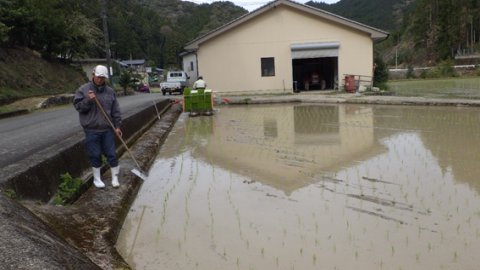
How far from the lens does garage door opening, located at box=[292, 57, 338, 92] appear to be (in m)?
25.2

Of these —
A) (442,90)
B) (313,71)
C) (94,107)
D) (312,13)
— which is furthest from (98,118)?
(313,71)

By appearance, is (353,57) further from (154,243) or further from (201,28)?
(201,28)

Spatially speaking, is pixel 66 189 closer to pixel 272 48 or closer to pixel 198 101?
pixel 198 101

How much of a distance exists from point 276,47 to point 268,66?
102 cm

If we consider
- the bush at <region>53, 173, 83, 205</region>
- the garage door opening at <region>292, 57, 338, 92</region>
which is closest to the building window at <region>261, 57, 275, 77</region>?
the garage door opening at <region>292, 57, 338, 92</region>

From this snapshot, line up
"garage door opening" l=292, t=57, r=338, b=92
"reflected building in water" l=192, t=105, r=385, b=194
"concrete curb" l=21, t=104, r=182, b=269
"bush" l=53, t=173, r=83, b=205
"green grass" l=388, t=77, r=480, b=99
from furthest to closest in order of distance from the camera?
"garage door opening" l=292, t=57, r=338, b=92 < "green grass" l=388, t=77, r=480, b=99 < "reflected building in water" l=192, t=105, r=385, b=194 < "bush" l=53, t=173, r=83, b=205 < "concrete curb" l=21, t=104, r=182, b=269

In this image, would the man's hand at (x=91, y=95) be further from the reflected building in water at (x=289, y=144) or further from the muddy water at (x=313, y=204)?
the reflected building in water at (x=289, y=144)

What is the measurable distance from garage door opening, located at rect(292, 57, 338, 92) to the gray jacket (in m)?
19.8

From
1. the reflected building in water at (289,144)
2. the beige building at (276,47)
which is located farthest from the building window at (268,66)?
the reflected building in water at (289,144)

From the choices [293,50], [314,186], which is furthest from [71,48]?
[314,186]

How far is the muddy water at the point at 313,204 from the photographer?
11.9 feet

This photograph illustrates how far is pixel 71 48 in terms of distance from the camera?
31234 millimetres

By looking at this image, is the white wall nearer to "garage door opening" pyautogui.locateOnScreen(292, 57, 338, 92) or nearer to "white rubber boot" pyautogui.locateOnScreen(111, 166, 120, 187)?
"garage door opening" pyautogui.locateOnScreen(292, 57, 338, 92)

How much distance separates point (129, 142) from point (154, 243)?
5.28m
